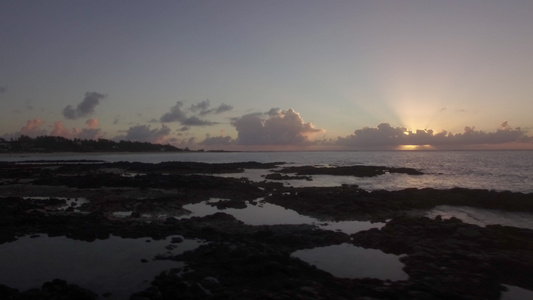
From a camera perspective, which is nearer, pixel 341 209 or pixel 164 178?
pixel 341 209

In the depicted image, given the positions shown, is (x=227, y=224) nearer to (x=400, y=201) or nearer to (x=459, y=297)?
(x=459, y=297)

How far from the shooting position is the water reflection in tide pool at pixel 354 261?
38.6 feet

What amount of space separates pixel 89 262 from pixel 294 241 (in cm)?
808

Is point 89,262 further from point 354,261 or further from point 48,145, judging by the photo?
point 48,145

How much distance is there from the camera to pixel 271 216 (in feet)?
72.4

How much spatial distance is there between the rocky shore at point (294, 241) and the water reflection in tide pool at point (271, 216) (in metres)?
0.87

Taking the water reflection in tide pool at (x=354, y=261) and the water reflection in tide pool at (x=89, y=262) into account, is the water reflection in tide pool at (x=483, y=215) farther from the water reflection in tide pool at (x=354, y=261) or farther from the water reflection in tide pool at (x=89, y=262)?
the water reflection in tide pool at (x=89, y=262)

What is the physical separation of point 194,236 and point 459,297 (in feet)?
35.3

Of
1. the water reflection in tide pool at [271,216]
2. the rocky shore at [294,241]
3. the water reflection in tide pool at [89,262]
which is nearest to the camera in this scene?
the rocky shore at [294,241]

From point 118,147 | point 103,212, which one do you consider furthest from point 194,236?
point 118,147

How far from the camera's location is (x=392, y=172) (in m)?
65.4

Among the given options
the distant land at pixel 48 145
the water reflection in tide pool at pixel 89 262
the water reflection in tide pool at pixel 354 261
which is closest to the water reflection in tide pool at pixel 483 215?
the water reflection in tide pool at pixel 354 261

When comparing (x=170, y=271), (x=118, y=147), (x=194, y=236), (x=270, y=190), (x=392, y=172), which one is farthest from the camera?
(x=118, y=147)

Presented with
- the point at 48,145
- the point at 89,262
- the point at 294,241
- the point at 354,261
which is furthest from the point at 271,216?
the point at 48,145
